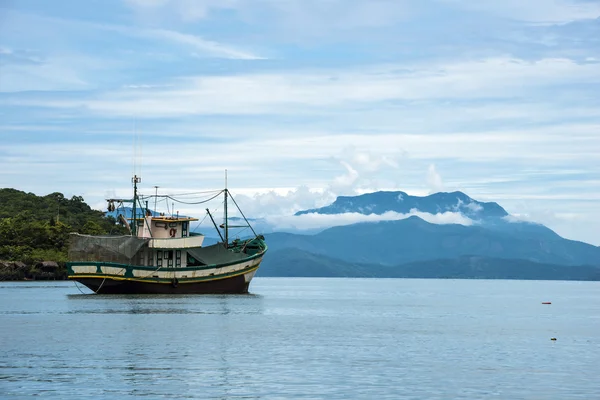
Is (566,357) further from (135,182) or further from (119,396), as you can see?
(135,182)

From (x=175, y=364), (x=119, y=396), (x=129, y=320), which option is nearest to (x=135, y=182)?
(x=129, y=320)

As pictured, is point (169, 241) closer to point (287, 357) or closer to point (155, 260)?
point (155, 260)

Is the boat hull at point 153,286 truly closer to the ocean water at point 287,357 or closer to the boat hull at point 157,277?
the boat hull at point 157,277

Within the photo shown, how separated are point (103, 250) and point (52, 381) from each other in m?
77.1

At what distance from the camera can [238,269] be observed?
12662 centimetres

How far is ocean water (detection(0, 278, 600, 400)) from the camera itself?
139 feet

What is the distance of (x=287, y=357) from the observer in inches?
2180

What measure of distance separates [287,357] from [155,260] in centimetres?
6924

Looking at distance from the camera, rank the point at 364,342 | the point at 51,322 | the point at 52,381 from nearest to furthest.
Result: the point at 52,381 < the point at 364,342 < the point at 51,322

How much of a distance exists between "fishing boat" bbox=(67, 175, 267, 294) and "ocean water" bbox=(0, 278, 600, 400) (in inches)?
907

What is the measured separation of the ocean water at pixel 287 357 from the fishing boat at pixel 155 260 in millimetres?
23027

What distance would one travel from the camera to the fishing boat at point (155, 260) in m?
119

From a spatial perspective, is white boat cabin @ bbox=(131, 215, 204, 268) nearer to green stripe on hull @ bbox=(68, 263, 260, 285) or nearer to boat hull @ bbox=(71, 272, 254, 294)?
green stripe on hull @ bbox=(68, 263, 260, 285)

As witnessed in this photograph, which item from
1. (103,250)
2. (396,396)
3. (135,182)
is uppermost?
(135,182)
